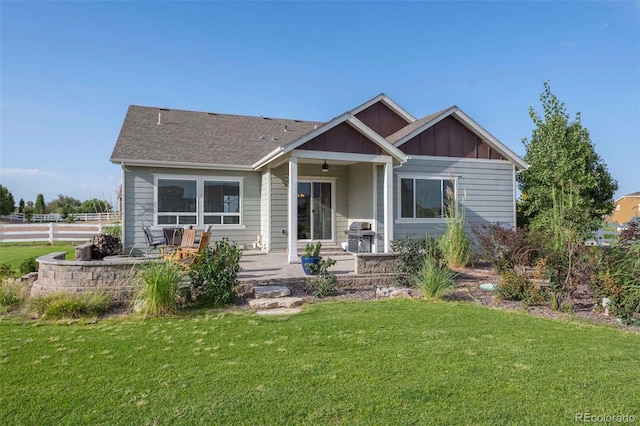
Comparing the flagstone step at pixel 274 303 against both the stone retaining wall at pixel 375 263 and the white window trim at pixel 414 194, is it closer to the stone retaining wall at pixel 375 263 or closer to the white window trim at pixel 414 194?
the stone retaining wall at pixel 375 263

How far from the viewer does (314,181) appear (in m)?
12.3

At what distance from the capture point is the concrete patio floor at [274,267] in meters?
7.51

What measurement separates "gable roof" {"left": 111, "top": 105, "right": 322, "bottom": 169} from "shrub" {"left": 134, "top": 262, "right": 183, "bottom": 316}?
5.56 metres

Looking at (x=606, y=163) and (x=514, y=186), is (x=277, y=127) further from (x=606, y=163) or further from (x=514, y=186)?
(x=606, y=163)

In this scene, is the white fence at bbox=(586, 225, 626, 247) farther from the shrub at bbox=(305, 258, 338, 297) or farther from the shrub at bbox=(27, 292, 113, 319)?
the shrub at bbox=(27, 292, 113, 319)

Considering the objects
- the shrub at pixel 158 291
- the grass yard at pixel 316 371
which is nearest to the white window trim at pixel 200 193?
the shrub at pixel 158 291

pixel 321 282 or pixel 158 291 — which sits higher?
pixel 158 291

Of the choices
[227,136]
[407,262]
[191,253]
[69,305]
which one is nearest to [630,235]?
[407,262]

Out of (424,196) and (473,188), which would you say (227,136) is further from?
(473,188)

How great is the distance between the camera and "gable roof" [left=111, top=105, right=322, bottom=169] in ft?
35.5

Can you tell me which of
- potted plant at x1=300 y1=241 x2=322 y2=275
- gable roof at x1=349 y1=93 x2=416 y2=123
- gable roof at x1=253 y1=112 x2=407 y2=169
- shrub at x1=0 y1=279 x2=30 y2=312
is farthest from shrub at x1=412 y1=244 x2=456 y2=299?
gable roof at x1=349 y1=93 x2=416 y2=123

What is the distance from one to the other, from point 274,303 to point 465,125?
29.6 ft

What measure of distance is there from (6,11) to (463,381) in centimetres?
1041

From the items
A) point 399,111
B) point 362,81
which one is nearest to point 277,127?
point 399,111
